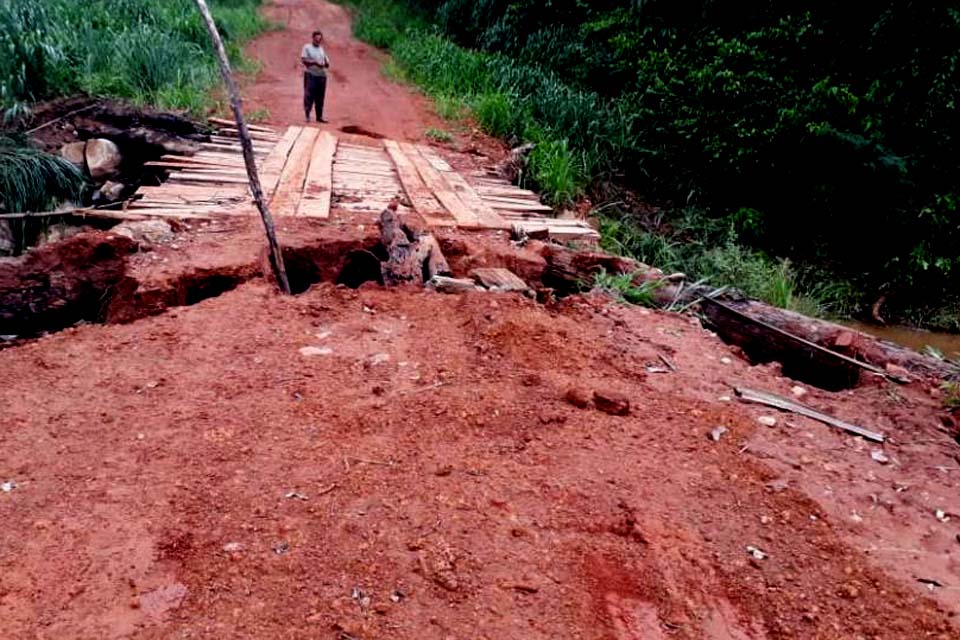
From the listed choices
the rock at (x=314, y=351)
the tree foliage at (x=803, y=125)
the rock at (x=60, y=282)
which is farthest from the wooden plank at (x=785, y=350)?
the tree foliage at (x=803, y=125)

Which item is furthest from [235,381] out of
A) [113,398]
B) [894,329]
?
[894,329]

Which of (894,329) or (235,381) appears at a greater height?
(235,381)

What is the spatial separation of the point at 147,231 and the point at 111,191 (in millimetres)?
2456

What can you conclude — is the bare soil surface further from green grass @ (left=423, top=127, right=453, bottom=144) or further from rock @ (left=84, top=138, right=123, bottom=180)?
green grass @ (left=423, top=127, right=453, bottom=144)

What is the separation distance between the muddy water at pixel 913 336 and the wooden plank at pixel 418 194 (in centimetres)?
480

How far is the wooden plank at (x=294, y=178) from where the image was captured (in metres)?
4.58

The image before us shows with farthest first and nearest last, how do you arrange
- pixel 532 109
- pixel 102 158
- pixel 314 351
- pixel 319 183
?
1. pixel 532 109
2. pixel 102 158
3. pixel 319 183
4. pixel 314 351

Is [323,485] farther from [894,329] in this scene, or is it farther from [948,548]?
[894,329]

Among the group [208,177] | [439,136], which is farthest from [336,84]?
[208,177]

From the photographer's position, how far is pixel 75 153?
20.1 ft

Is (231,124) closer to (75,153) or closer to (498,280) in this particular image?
(75,153)

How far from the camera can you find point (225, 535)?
1.88 meters

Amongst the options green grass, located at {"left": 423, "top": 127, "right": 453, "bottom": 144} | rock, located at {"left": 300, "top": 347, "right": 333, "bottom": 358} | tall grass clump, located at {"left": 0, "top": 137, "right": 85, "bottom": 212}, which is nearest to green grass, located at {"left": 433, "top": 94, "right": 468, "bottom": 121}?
green grass, located at {"left": 423, "top": 127, "right": 453, "bottom": 144}

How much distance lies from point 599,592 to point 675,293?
2556 mm
